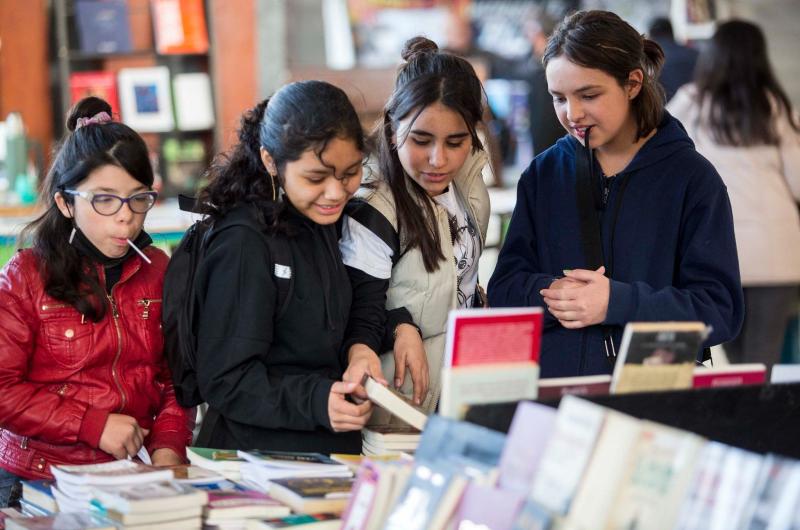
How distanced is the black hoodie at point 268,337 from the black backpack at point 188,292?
17 millimetres

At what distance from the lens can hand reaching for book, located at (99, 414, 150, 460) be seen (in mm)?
2127

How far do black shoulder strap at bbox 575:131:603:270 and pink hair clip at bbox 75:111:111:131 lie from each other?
1060 mm

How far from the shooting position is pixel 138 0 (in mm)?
6816

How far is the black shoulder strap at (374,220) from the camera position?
2.23 m

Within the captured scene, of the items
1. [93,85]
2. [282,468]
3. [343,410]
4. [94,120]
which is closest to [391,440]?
[343,410]

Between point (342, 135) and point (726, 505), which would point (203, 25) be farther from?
point (726, 505)

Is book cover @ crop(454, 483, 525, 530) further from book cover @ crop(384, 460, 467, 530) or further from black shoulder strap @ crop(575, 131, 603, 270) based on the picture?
black shoulder strap @ crop(575, 131, 603, 270)

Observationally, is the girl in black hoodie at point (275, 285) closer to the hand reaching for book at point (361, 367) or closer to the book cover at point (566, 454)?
the hand reaching for book at point (361, 367)

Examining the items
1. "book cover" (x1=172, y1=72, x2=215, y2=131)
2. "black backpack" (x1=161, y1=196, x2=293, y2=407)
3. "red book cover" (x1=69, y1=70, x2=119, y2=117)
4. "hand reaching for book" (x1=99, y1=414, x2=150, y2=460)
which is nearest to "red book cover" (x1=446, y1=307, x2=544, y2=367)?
"black backpack" (x1=161, y1=196, x2=293, y2=407)

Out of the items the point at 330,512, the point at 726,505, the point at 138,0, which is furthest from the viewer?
the point at 138,0

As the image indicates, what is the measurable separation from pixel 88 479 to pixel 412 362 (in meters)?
0.72

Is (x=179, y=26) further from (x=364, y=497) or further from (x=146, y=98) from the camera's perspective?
(x=364, y=497)

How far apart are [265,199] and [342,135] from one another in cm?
20

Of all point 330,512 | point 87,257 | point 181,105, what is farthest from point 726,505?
point 181,105
